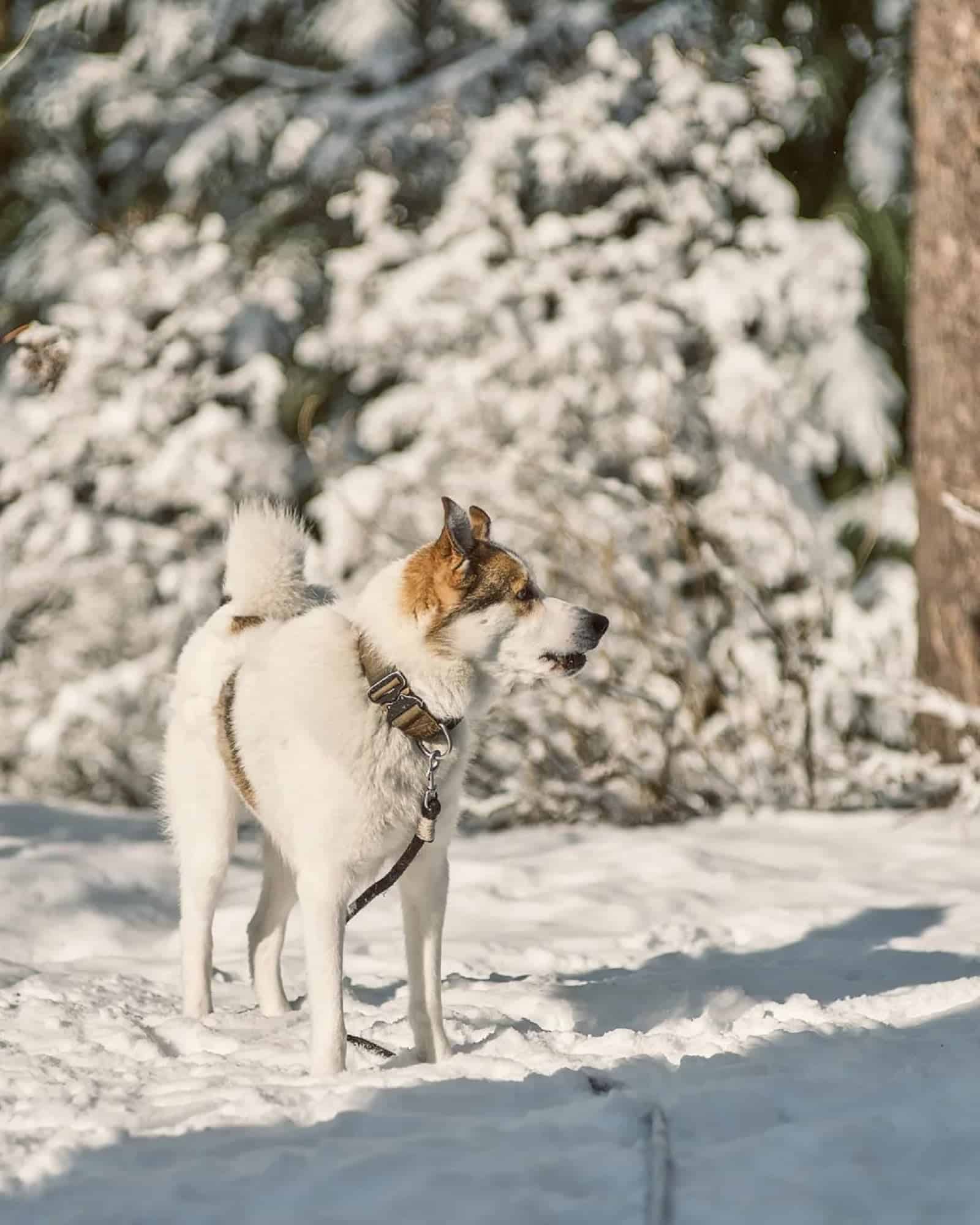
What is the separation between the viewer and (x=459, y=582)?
3758 mm

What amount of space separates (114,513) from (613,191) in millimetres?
3472

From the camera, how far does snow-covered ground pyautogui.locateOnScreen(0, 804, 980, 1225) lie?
287 centimetres

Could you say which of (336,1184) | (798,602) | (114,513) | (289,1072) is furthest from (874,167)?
(336,1184)

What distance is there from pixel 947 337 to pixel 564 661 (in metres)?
3.72

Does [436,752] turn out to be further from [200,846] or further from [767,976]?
[767,976]

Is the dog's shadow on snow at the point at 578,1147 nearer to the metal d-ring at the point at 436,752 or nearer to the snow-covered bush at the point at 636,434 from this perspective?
the metal d-ring at the point at 436,752

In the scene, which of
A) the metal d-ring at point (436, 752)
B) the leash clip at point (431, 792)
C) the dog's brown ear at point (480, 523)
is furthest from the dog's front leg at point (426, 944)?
the dog's brown ear at point (480, 523)

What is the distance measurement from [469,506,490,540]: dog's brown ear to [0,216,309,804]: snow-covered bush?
4.18 m

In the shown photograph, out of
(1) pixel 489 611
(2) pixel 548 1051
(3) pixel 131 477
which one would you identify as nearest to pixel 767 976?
(2) pixel 548 1051

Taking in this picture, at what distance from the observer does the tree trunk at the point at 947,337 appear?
668 centimetres

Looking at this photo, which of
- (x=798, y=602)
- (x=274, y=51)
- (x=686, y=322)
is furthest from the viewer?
(x=274, y=51)

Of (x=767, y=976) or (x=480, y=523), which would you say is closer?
(x=480, y=523)

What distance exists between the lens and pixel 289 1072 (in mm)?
3734

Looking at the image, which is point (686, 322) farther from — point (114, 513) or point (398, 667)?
point (398, 667)
